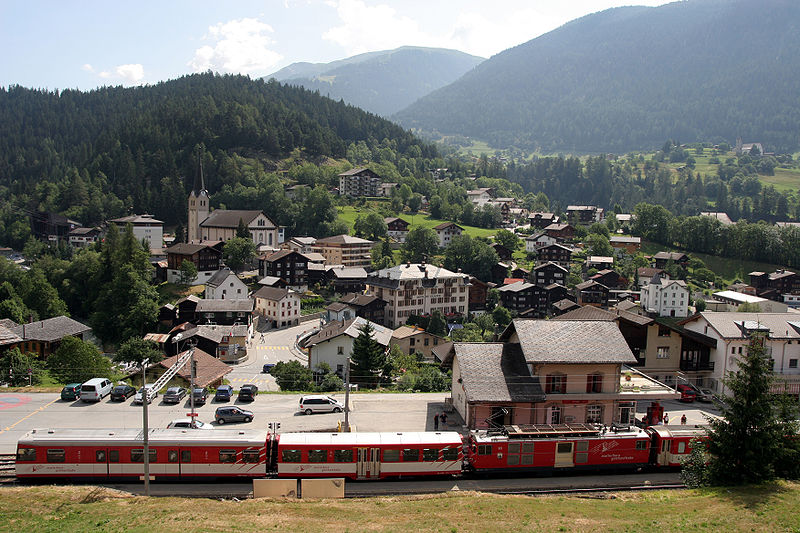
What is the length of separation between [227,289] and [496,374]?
50430 millimetres

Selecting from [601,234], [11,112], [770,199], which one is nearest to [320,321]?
[601,234]

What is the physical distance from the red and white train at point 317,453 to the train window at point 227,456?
30 mm

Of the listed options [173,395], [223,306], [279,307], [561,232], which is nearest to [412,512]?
[173,395]

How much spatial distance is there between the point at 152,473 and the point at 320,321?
50654 millimetres

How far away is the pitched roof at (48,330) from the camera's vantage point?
4953 centimetres

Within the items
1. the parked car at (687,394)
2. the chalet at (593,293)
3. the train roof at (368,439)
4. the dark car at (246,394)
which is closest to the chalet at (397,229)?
the chalet at (593,293)

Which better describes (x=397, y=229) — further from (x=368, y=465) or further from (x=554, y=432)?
(x=368, y=465)

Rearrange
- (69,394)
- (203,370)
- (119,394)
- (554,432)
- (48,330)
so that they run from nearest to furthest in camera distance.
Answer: (554,432) < (69,394) < (119,394) < (203,370) < (48,330)

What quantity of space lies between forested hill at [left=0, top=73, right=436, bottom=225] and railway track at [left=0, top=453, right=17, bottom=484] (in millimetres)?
99637

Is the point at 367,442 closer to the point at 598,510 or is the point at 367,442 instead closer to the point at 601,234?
the point at 598,510

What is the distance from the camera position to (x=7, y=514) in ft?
53.6

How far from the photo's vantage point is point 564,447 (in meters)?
21.0

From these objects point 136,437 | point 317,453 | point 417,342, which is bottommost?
point 417,342

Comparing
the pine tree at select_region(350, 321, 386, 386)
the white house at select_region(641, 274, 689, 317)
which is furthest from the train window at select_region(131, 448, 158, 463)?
the white house at select_region(641, 274, 689, 317)
